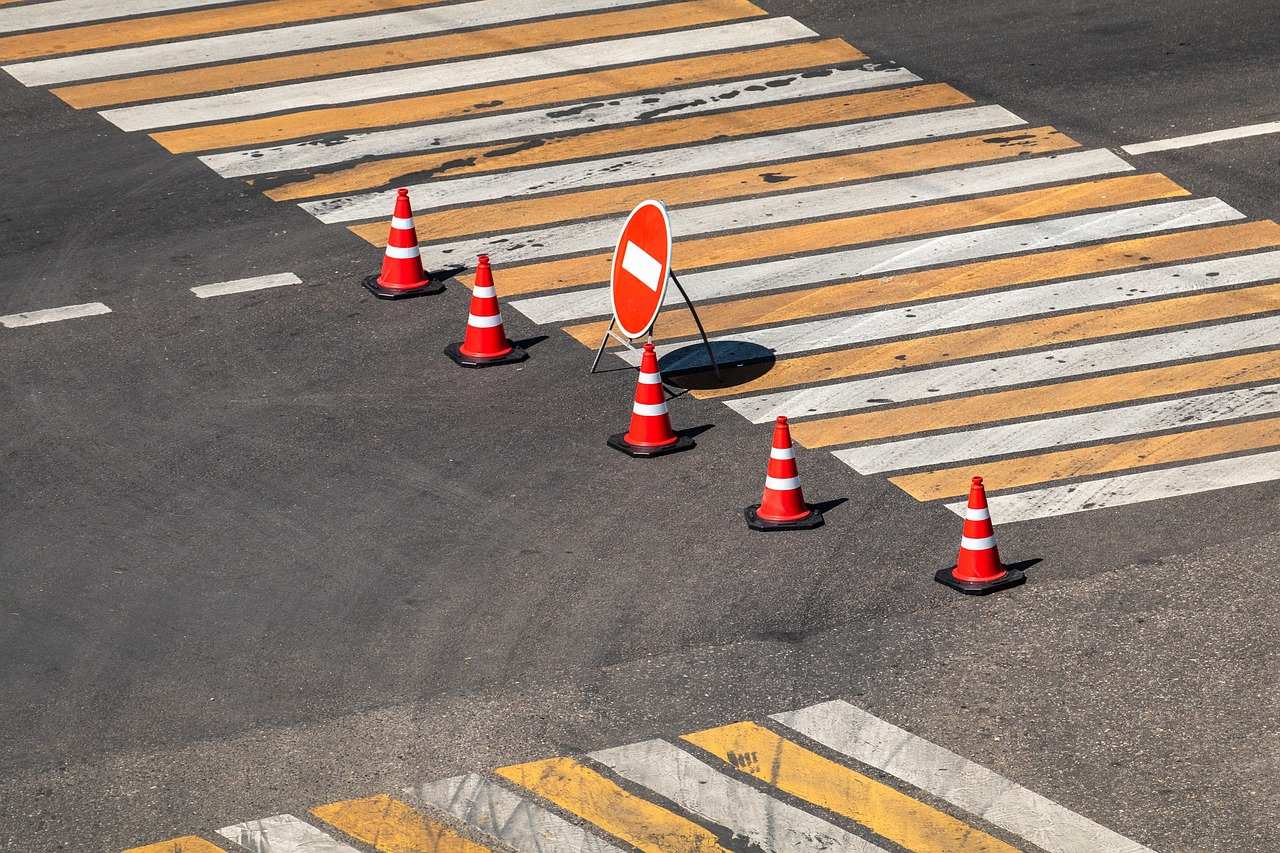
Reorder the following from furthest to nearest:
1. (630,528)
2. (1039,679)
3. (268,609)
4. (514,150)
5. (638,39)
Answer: (638,39), (514,150), (630,528), (268,609), (1039,679)

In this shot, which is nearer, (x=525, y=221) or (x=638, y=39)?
(x=525, y=221)

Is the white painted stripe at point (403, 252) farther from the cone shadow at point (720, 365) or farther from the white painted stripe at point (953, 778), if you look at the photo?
the white painted stripe at point (953, 778)

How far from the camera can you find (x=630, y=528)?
37.1ft

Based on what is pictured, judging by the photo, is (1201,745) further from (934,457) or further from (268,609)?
(268,609)

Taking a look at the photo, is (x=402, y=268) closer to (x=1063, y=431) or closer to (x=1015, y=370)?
(x=1015, y=370)

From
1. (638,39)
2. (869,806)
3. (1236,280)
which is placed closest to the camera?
(869,806)

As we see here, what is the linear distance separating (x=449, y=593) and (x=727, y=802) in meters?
2.21

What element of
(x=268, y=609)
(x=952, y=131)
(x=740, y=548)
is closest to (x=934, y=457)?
(x=740, y=548)

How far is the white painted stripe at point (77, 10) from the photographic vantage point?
61.4 ft

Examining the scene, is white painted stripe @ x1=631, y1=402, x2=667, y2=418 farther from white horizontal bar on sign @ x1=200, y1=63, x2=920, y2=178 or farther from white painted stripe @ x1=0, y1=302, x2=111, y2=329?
white horizontal bar on sign @ x1=200, y1=63, x2=920, y2=178

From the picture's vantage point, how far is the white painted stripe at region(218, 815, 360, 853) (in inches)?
344

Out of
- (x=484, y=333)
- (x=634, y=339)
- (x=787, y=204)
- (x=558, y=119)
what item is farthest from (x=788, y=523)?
(x=558, y=119)

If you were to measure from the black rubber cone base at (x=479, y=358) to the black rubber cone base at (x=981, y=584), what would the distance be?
3.55 meters

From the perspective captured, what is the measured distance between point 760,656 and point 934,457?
7.82 feet
